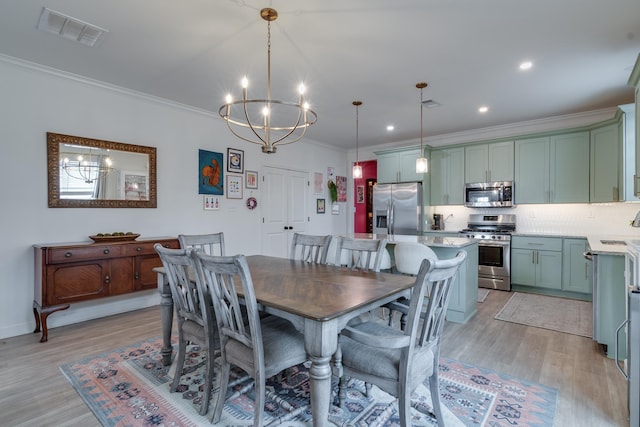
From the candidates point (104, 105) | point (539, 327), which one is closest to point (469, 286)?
point (539, 327)

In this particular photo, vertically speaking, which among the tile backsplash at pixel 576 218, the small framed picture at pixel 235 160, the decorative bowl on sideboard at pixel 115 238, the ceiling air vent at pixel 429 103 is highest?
the ceiling air vent at pixel 429 103

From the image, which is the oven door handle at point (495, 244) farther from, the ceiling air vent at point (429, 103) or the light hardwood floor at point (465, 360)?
the ceiling air vent at point (429, 103)

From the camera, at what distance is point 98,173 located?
11.6ft

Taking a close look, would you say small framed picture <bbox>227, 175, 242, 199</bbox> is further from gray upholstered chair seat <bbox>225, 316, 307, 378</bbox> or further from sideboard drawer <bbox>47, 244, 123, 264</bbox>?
gray upholstered chair seat <bbox>225, 316, 307, 378</bbox>

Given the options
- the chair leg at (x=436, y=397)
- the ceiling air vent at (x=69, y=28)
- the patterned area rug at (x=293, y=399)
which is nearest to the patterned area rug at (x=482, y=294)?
the patterned area rug at (x=293, y=399)

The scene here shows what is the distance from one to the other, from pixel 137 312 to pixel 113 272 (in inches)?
28.9

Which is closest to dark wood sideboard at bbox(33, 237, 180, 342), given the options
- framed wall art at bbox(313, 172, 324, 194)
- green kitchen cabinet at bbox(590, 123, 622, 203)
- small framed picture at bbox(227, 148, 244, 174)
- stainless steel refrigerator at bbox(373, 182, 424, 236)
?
small framed picture at bbox(227, 148, 244, 174)

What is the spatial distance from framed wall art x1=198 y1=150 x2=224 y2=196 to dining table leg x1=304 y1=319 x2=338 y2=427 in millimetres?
3508

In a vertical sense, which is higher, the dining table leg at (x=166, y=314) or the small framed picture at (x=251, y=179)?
the small framed picture at (x=251, y=179)

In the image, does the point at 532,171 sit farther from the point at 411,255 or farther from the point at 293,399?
the point at 293,399

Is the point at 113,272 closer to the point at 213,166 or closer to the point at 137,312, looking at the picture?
the point at 137,312

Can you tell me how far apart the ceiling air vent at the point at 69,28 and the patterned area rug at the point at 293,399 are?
8.49 feet

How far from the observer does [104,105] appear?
3.60m

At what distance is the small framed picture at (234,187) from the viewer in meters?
4.78
